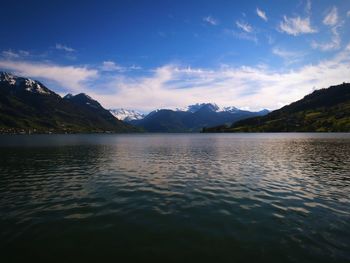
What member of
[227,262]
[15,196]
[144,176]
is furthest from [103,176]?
[227,262]

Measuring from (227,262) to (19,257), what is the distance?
1291 cm

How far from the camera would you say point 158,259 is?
48.3 ft

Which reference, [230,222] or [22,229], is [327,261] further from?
[22,229]

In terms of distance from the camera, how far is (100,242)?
17.2 m

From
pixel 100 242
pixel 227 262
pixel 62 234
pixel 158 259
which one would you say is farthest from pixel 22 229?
pixel 227 262

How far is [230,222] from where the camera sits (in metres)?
20.7

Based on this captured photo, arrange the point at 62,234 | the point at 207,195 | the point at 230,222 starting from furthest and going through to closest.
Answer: the point at 207,195, the point at 230,222, the point at 62,234

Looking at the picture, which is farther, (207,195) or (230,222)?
(207,195)

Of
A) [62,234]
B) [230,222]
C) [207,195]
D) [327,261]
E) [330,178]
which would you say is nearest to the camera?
[327,261]

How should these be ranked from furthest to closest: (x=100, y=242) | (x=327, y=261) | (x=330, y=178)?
1. (x=330, y=178)
2. (x=100, y=242)
3. (x=327, y=261)

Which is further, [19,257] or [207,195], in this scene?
[207,195]

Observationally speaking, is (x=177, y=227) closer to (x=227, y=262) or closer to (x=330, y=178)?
(x=227, y=262)

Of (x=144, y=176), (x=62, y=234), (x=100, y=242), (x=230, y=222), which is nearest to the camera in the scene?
(x=100, y=242)

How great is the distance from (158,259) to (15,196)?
2389 centimetres
